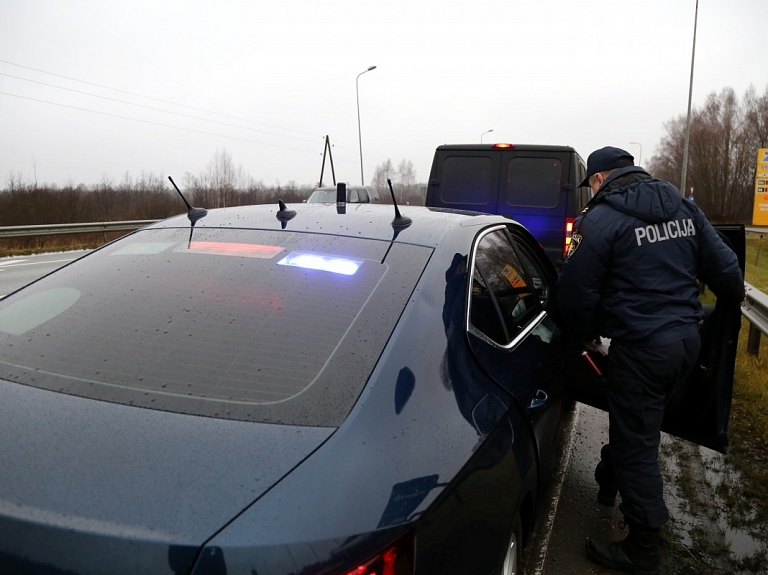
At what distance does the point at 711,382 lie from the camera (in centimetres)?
303

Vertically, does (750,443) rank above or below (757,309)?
below

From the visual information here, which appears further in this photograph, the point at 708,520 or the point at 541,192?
the point at 541,192

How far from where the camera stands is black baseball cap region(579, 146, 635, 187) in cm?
298

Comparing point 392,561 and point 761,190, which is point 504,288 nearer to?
point 392,561

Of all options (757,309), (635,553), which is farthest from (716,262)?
(757,309)

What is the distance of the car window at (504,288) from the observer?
2174 millimetres

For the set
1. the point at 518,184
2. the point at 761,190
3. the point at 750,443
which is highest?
the point at 518,184

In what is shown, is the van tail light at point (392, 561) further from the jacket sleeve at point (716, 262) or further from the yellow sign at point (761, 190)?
the yellow sign at point (761, 190)

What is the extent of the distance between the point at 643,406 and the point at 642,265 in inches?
25.6

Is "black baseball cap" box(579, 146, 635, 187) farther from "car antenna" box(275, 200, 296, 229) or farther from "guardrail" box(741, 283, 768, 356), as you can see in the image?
"guardrail" box(741, 283, 768, 356)

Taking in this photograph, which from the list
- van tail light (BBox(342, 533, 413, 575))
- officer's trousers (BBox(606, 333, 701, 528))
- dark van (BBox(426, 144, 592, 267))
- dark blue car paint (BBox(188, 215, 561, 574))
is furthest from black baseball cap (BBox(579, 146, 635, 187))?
dark van (BBox(426, 144, 592, 267))

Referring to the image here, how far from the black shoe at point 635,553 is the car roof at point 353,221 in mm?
1644

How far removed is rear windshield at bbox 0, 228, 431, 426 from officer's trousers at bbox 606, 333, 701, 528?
4.14ft

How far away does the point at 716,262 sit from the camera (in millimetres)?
2742
